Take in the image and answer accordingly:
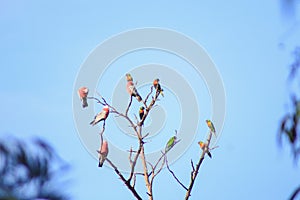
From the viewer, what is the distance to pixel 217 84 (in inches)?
166

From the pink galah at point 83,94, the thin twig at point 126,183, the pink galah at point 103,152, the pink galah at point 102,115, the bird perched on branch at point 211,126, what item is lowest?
the thin twig at point 126,183

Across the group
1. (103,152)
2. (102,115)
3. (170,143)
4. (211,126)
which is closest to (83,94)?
(102,115)

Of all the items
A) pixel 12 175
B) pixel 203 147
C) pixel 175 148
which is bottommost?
pixel 12 175

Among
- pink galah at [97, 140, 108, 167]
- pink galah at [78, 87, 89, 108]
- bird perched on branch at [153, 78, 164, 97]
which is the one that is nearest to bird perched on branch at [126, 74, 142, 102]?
bird perched on branch at [153, 78, 164, 97]

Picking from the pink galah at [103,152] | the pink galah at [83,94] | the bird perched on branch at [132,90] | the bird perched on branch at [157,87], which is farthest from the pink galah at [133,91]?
the pink galah at [103,152]

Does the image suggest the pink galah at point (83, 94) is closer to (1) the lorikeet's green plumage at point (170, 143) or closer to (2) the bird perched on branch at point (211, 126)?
(1) the lorikeet's green plumage at point (170, 143)

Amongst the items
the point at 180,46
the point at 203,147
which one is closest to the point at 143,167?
the point at 203,147

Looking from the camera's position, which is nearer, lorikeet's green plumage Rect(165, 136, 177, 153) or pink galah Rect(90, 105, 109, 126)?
pink galah Rect(90, 105, 109, 126)

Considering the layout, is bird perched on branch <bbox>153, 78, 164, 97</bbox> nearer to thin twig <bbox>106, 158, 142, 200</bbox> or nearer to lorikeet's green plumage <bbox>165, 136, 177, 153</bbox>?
lorikeet's green plumage <bbox>165, 136, 177, 153</bbox>

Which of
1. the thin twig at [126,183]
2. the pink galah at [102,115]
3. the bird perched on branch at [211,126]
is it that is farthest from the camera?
the bird perched on branch at [211,126]

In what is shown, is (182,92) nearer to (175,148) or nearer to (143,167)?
(175,148)

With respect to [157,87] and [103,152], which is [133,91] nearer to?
[157,87]

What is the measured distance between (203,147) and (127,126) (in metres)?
0.55

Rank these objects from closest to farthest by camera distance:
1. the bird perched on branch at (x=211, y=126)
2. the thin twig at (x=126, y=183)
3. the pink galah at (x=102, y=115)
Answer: the thin twig at (x=126, y=183)
the pink galah at (x=102, y=115)
the bird perched on branch at (x=211, y=126)
